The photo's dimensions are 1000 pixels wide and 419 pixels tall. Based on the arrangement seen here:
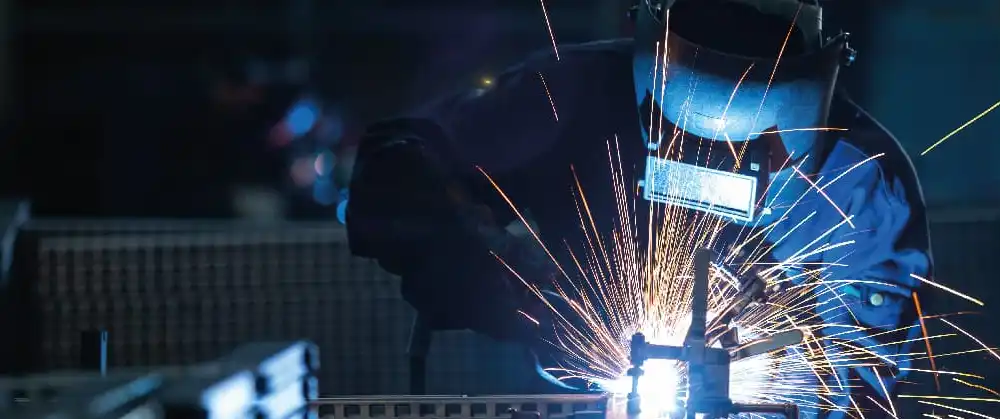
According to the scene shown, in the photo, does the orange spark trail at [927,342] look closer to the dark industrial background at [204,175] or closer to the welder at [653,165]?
the welder at [653,165]

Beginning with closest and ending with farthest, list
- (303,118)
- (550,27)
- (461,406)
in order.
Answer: (461,406) → (550,27) → (303,118)

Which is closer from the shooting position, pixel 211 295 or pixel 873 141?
pixel 873 141

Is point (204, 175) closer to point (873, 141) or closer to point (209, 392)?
point (873, 141)

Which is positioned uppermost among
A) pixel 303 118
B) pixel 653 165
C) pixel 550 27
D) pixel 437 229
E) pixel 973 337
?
pixel 550 27

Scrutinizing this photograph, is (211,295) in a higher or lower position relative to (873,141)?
lower

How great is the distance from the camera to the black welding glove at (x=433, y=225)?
1.69m

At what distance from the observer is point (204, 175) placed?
2.49 metres

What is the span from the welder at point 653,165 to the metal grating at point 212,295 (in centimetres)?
40

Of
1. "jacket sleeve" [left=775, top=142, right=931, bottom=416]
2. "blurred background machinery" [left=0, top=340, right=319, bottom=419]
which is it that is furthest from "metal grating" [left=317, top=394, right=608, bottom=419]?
"jacket sleeve" [left=775, top=142, right=931, bottom=416]

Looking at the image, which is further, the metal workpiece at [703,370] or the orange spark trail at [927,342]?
the orange spark trail at [927,342]

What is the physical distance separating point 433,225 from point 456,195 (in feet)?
0.34

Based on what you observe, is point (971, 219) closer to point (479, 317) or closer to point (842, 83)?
point (842, 83)

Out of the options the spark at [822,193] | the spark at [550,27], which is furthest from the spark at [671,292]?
the spark at [550,27]

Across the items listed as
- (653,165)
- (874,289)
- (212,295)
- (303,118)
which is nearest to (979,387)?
(874,289)
